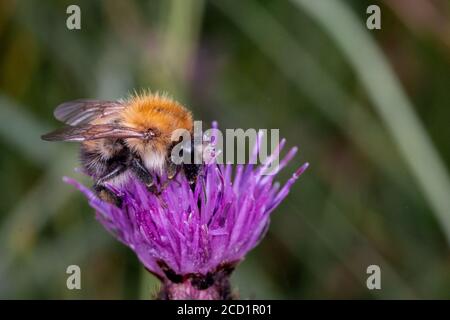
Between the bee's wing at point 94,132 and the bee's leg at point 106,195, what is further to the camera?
the bee's leg at point 106,195

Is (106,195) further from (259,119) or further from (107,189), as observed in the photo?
(259,119)

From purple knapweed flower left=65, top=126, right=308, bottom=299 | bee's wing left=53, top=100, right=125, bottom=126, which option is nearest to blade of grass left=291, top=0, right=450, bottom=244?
purple knapweed flower left=65, top=126, right=308, bottom=299

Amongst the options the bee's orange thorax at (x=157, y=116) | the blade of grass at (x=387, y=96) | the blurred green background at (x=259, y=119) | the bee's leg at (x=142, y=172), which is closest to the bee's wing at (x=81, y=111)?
the bee's orange thorax at (x=157, y=116)

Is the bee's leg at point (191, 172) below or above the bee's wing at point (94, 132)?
below

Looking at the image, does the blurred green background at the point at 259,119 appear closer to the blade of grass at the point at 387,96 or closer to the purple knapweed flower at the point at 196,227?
the blade of grass at the point at 387,96

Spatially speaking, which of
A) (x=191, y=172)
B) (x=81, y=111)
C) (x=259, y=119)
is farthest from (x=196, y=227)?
(x=259, y=119)

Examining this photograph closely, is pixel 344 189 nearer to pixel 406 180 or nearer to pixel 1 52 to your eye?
pixel 406 180
